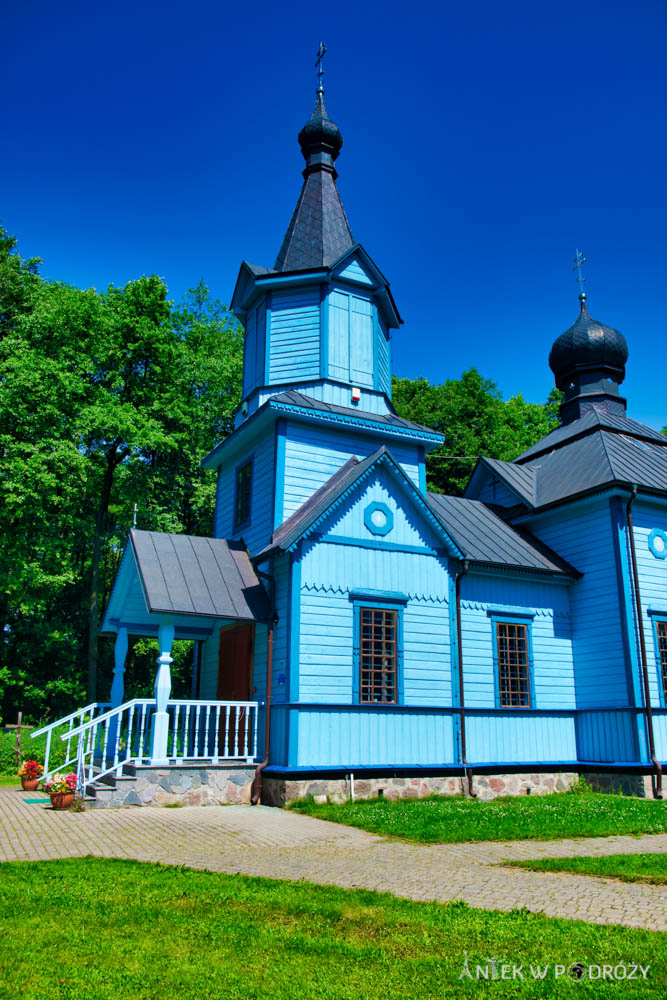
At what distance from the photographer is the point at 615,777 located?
51.1 ft

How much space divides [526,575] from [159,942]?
1287 centimetres

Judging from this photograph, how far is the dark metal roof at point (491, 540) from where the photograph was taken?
642 inches

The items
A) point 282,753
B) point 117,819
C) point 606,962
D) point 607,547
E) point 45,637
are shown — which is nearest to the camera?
point 606,962

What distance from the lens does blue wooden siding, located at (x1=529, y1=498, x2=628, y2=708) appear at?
1614cm

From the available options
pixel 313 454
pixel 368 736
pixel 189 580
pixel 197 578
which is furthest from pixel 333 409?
pixel 368 736

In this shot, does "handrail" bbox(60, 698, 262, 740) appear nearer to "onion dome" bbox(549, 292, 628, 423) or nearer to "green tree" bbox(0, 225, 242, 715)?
"green tree" bbox(0, 225, 242, 715)

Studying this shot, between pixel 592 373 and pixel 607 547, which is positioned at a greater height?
pixel 592 373

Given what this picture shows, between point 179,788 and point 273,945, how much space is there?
773 centimetres

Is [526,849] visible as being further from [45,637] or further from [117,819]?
[45,637]

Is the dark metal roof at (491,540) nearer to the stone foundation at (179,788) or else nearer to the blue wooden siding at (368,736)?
the blue wooden siding at (368,736)

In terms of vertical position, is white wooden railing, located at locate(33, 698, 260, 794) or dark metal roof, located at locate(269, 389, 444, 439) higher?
dark metal roof, located at locate(269, 389, 444, 439)

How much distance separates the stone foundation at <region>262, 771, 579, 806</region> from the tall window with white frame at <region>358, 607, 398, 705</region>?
141cm

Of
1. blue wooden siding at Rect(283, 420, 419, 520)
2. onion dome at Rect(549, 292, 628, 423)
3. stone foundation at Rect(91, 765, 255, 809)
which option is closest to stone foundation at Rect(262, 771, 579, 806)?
stone foundation at Rect(91, 765, 255, 809)

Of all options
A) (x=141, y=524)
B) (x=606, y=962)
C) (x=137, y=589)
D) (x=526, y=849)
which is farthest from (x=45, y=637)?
(x=606, y=962)
